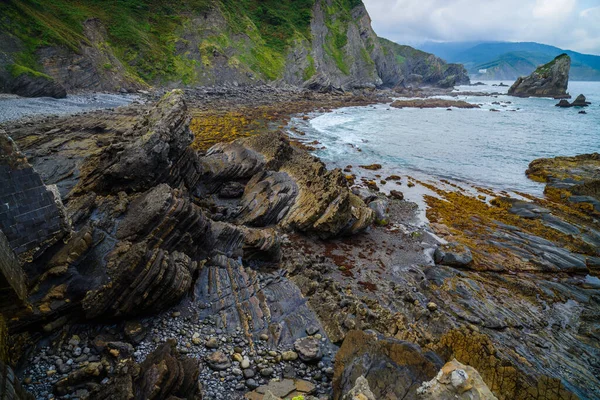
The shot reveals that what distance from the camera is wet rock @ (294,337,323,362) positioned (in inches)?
376

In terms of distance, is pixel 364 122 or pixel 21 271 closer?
pixel 21 271

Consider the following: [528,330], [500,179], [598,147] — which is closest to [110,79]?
[500,179]

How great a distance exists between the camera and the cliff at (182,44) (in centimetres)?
5234

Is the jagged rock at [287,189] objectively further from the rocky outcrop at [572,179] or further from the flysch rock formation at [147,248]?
the rocky outcrop at [572,179]

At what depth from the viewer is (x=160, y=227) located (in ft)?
39.9

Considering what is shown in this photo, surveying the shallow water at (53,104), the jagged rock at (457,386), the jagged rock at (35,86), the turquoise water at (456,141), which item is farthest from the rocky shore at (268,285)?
the jagged rock at (35,86)

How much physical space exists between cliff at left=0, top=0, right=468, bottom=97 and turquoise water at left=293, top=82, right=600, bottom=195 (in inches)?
1537

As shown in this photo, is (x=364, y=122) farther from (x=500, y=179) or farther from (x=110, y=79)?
(x=110, y=79)

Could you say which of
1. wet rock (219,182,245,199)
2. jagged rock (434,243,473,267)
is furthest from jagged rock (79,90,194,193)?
jagged rock (434,243,473,267)

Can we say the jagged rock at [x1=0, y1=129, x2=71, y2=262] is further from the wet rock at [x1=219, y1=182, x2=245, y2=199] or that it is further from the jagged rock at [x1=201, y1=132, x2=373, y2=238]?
the wet rock at [x1=219, y1=182, x2=245, y2=199]

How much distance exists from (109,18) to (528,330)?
3894 inches

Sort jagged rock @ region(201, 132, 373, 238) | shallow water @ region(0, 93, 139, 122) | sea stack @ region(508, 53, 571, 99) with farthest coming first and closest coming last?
sea stack @ region(508, 53, 571, 99) → shallow water @ region(0, 93, 139, 122) → jagged rock @ region(201, 132, 373, 238)

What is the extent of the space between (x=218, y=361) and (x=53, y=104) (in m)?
51.6

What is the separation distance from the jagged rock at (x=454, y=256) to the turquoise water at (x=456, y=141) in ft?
54.2
